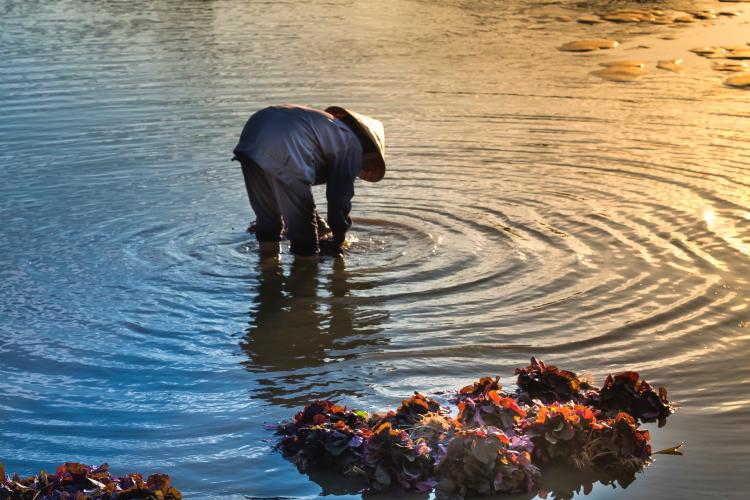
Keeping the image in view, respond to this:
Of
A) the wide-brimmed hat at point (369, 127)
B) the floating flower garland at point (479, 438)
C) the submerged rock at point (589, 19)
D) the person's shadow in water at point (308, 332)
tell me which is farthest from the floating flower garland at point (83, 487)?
the submerged rock at point (589, 19)

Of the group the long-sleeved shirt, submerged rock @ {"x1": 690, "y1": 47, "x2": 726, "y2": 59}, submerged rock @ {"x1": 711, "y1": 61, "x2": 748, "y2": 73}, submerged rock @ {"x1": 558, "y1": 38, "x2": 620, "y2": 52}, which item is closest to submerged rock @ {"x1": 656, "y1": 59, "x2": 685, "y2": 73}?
submerged rock @ {"x1": 711, "y1": 61, "x2": 748, "y2": 73}

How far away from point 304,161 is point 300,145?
12 centimetres

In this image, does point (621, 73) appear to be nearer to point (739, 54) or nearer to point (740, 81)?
point (740, 81)

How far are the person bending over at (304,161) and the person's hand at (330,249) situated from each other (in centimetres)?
18

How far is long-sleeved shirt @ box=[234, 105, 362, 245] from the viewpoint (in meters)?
7.80

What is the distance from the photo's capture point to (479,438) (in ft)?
16.9

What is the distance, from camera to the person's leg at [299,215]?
796 cm

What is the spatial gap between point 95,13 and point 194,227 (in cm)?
1412

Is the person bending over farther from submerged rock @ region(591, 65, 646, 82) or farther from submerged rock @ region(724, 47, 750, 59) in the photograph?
submerged rock @ region(724, 47, 750, 59)

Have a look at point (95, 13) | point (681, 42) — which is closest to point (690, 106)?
point (681, 42)

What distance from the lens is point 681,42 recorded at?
61.4 ft

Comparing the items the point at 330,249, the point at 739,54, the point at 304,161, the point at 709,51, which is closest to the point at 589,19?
the point at 709,51

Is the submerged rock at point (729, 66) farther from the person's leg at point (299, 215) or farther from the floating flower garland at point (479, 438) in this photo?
the floating flower garland at point (479, 438)

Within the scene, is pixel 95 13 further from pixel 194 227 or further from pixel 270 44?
pixel 194 227
